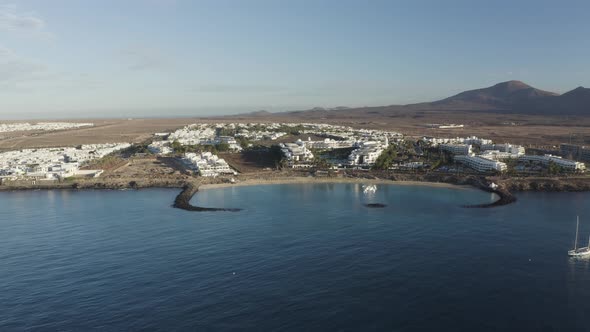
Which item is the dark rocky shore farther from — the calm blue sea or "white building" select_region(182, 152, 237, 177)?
the calm blue sea

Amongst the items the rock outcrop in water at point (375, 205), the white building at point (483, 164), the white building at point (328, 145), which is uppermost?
the white building at point (328, 145)

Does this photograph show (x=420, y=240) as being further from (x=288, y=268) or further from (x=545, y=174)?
(x=545, y=174)

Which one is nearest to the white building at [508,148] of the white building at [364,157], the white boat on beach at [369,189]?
the white building at [364,157]

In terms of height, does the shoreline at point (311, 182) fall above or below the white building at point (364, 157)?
below

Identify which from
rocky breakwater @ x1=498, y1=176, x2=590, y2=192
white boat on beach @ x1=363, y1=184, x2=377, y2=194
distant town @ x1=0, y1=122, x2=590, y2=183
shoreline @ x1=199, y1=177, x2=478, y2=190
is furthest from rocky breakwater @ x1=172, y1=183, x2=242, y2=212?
rocky breakwater @ x1=498, y1=176, x2=590, y2=192

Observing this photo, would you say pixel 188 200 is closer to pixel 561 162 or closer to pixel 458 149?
pixel 458 149

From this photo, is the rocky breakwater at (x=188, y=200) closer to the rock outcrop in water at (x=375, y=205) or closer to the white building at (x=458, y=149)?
the rock outcrop in water at (x=375, y=205)
